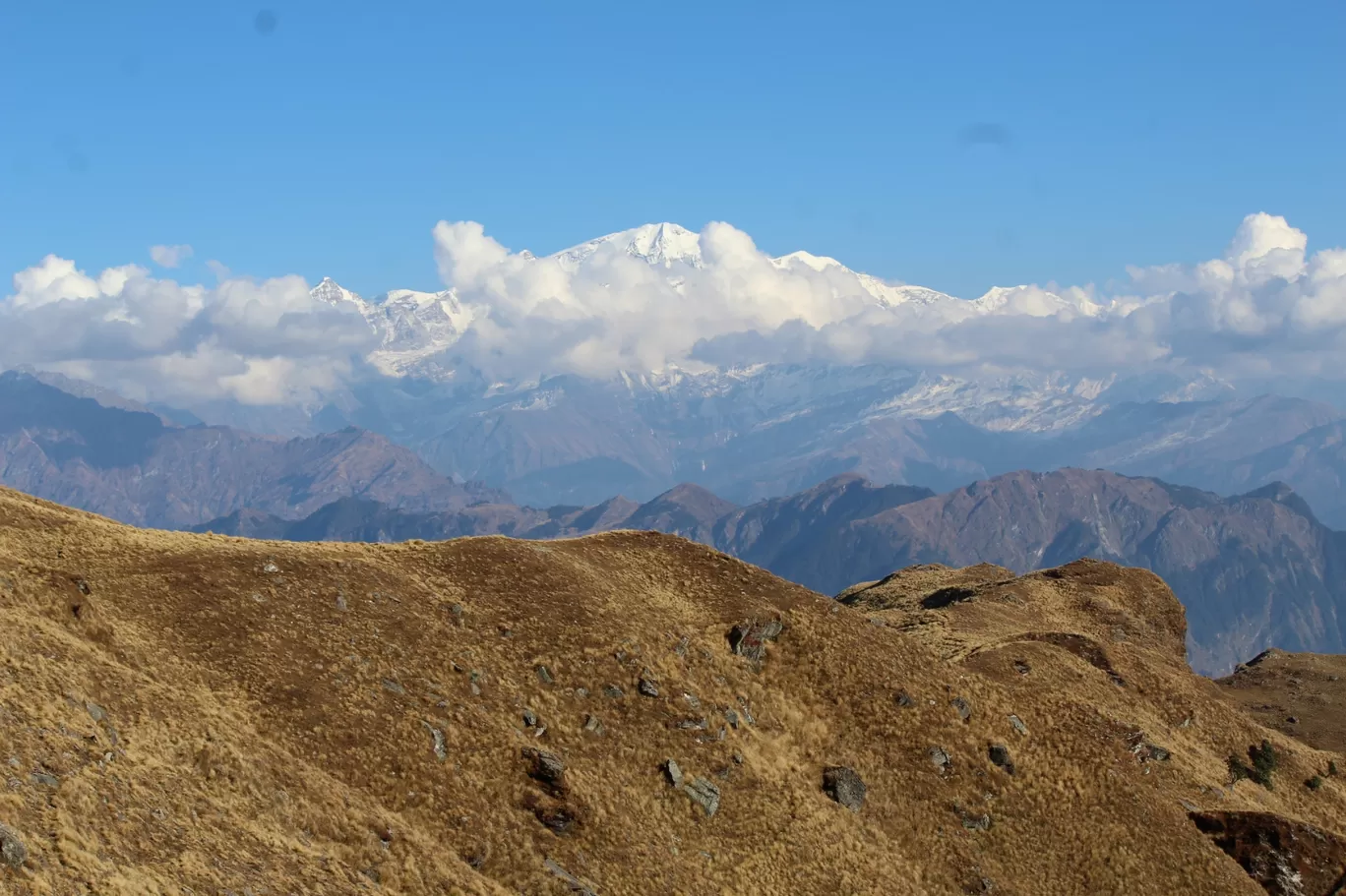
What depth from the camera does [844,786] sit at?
6719 centimetres

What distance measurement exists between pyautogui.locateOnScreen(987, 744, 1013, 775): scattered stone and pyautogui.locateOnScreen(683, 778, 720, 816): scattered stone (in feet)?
67.8

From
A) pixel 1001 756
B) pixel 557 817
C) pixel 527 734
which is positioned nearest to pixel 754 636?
pixel 1001 756

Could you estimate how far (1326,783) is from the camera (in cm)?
8769

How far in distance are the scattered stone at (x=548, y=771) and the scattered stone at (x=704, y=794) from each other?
7834 mm

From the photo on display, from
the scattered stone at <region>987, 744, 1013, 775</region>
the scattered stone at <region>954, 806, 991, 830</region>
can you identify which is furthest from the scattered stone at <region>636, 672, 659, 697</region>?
the scattered stone at <region>987, 744, 1013, 775</region>

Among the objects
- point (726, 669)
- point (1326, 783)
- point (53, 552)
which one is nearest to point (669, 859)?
point (726, 669)

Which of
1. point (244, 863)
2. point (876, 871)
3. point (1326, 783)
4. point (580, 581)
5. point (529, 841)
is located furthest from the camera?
point (1326, 783)

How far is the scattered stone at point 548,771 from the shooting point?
57281mm

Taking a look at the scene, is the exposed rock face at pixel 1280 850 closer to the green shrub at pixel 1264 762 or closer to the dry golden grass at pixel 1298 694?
the green shrub at pixel 1264 762

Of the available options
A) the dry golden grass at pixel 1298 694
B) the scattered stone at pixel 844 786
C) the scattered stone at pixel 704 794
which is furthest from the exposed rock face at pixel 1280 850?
the scattered stone at pixel 704 794

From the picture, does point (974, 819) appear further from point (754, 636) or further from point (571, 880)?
point (571, 880)

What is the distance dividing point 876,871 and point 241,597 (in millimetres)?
39262

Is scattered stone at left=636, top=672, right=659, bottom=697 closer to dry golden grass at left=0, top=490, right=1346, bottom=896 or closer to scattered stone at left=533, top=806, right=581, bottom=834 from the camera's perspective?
dry golden grass at left=0, top=490, right=1346, bottom=896

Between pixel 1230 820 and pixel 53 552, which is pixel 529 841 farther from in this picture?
pixel 1230 820
